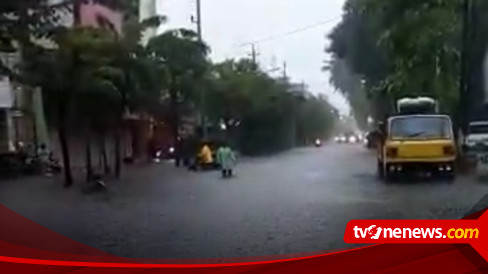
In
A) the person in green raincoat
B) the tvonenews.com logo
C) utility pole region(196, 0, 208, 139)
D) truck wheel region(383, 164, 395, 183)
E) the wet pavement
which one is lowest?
the tvonenews.com logo

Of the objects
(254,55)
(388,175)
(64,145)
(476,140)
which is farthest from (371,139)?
(64,145)

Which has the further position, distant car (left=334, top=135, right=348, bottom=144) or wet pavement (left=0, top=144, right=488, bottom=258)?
distant car (left=334, top=135, right=348, bottom=144)

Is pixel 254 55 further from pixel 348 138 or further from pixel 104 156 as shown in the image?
pixel 104 156

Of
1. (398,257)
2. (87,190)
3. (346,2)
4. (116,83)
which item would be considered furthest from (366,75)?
(87,190)

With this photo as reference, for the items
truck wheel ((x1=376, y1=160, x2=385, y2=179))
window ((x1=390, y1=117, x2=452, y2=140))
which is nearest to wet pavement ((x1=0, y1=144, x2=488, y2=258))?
truck wheel ((x1=376, y1=160, x2=385, y2=179))

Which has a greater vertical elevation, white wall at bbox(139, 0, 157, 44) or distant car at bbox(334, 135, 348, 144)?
white wall at bbox(139, 0, 157, 44)

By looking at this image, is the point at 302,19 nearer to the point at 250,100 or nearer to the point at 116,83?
the point at 250,100

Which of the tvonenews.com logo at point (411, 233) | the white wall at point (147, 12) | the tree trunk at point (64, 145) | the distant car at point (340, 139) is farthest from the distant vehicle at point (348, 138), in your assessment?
the tree trunk at point (64, 145)

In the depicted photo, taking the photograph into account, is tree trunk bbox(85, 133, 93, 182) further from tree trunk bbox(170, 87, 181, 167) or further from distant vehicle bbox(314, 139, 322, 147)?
distant vehicle bbox(314, 139, 322, 147)
